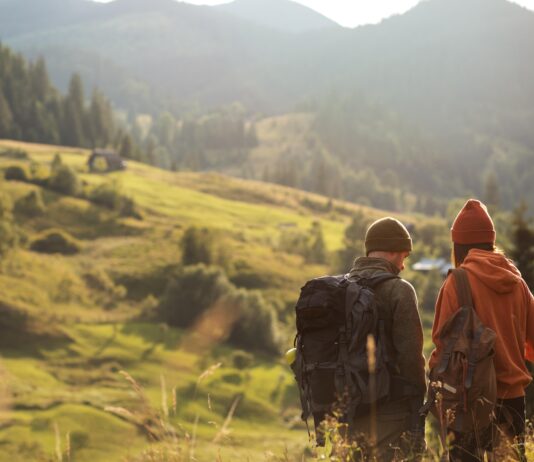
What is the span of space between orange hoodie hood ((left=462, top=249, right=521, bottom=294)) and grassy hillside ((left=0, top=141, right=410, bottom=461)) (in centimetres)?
220

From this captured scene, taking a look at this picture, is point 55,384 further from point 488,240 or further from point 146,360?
point 488,240

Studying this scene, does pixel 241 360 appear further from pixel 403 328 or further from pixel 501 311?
pixel 501 311

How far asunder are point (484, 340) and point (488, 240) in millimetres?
994

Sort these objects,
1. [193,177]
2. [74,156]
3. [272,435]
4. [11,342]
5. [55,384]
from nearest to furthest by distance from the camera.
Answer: [272,435], [55,384], [11,342], [74,156], [193,177]

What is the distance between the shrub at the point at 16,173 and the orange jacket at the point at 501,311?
8739 centimetres

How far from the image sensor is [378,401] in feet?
18.6

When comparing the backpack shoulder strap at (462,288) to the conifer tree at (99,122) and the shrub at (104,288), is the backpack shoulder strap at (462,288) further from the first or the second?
the conifer tree at (99,122)

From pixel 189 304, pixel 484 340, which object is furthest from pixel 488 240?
pixel 189 304

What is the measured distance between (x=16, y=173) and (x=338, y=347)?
88029mm

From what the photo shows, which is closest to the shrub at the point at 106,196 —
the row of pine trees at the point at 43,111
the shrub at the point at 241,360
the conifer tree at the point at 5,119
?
the shrub at the point at 241,360

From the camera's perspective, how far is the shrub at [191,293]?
61.4 m

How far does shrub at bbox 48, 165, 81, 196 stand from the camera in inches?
3391

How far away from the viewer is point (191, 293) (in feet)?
206

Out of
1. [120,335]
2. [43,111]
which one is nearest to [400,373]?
[120,335]
